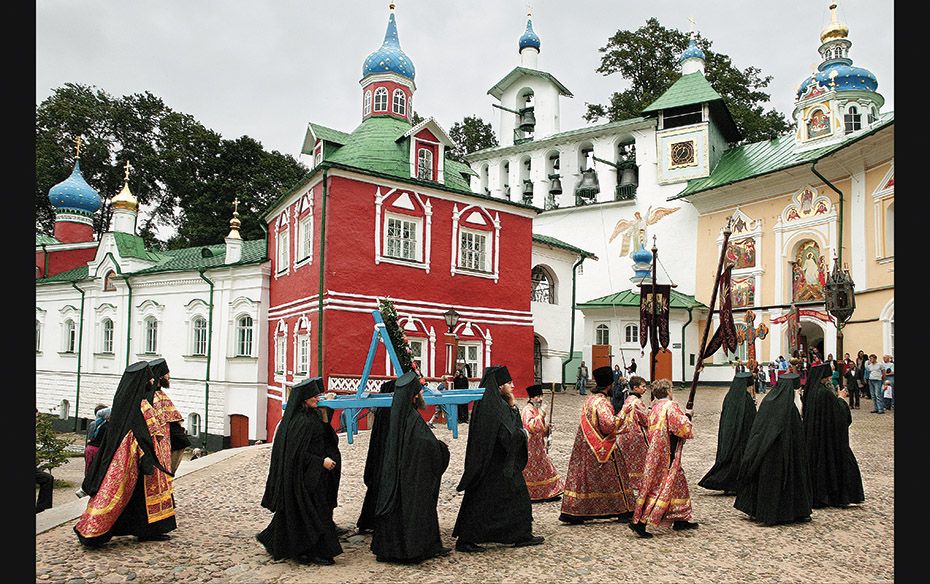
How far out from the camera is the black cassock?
258 inches

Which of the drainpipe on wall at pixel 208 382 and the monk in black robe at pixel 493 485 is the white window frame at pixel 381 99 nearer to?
the drainpipe on wall at pixel 208 382

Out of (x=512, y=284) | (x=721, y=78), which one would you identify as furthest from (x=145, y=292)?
(x=721, y=78)

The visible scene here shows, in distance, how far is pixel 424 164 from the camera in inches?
822

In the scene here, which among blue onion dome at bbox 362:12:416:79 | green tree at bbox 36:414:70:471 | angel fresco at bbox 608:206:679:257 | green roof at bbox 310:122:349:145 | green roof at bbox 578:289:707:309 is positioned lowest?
green tree at bbox 36:414:70:471

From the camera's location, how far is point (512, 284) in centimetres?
2212

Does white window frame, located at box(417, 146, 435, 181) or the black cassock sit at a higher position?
white window frame, located at box(417, 146, 435, 181)

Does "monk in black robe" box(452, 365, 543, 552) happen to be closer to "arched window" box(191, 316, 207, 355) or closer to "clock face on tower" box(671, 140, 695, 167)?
"arched window" box(191, 316, 207, 355)

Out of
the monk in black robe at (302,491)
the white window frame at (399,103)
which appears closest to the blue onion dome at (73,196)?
the white window frame at (399,103)

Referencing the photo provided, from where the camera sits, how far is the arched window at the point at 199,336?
83.0 ft

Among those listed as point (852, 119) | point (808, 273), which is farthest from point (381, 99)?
point (852, 119)

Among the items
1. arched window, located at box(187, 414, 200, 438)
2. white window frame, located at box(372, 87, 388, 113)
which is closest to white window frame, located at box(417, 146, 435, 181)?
white window frame, located at box(372, 87, 388, 113)

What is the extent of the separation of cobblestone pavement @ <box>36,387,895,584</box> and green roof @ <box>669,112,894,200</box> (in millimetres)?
20117

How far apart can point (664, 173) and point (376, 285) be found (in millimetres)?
19022

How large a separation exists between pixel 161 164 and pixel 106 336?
1819 cm
